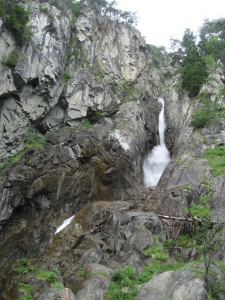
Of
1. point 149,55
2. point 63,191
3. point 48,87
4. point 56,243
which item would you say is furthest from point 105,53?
point 56,243

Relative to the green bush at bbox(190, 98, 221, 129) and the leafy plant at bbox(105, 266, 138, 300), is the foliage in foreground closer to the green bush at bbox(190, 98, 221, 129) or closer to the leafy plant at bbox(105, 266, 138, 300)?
the leafy plant at bbox(105, 266, 138, 300)

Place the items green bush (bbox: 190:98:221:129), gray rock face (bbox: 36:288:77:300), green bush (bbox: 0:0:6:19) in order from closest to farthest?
1. gray rock face (bbox: 36:288:77:300)
2. green bush (bbox: 0:0:6:19)
3. green bush (bbox: 190:98:221:129)

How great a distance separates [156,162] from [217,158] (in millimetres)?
10292

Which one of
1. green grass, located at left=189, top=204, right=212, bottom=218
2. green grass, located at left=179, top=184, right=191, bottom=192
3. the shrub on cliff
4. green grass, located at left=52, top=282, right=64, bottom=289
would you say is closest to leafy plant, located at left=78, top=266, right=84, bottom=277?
green grass, located at left=52, top=282, right=64, bottom=289

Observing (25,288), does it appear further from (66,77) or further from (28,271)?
(66,77)

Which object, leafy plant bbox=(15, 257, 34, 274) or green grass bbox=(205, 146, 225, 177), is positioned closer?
leafy plant bbox=(15, 257, 34, 274)

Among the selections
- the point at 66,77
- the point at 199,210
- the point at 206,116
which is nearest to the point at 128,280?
the point at 199,210

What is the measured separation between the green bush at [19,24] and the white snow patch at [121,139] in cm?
1266

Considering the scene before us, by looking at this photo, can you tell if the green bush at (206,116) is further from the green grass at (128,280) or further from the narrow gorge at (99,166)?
the green grass at (128,280)

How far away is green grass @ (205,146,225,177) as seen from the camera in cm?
2399

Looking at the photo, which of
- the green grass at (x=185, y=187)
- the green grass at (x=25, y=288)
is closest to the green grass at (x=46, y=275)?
the green grass at (x=25, y=288)

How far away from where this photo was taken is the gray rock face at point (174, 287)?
11.6m

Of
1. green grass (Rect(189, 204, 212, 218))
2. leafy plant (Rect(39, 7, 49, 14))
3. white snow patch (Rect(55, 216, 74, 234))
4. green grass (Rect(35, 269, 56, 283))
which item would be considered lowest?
green grass (Rect(35, 269, 56, 283))

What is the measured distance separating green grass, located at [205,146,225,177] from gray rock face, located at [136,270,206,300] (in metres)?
12.4
